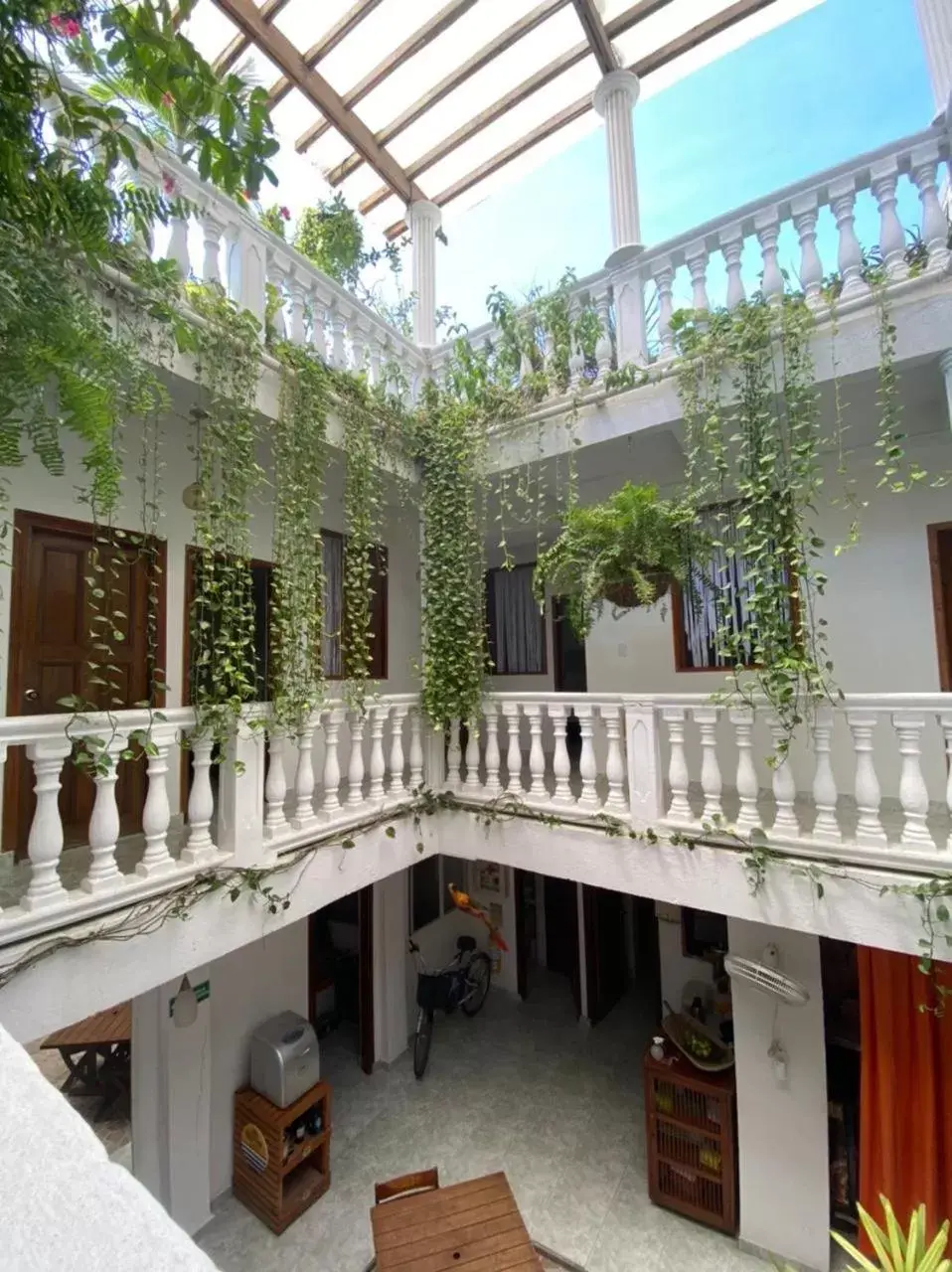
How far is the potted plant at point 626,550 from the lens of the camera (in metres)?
2.93

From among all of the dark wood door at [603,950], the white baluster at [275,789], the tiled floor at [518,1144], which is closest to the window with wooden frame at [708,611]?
the white baluster at [275,789]

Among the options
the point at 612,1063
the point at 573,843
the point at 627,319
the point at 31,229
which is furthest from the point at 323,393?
the point at 612,1063

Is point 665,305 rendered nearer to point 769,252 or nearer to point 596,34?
point 769,252

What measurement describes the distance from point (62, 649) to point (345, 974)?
4.92 metres

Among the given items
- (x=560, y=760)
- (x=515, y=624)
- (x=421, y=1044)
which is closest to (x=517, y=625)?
(x=515, y=624)

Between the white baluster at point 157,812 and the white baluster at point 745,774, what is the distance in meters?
2.65

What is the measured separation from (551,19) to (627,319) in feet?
7.47

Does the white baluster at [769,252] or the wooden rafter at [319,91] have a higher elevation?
the wooden rafter at [319,91]

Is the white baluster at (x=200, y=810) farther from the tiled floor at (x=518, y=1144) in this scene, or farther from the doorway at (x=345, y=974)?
the tiled floor at (x=518, y=1144)

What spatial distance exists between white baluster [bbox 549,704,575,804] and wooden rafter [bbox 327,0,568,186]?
15.3 ft

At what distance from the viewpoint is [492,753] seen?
12.2 ft

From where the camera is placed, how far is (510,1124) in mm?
4613

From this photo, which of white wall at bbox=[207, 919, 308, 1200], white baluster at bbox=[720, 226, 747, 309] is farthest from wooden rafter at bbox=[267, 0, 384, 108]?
white wall at bbox=[207, 919, 308, 1200]

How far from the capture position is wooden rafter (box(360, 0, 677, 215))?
3.65 m
